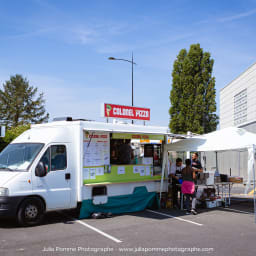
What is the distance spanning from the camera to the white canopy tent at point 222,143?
10.1 metres

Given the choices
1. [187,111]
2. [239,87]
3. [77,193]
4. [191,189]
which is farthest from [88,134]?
[239,87]

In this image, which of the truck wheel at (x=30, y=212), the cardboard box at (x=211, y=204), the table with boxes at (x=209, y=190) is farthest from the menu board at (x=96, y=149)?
the cardboard box at (x=211, y=204)

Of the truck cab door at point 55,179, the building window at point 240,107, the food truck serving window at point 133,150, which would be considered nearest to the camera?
the truck cab door at point 55,179

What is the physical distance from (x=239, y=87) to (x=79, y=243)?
116 ft

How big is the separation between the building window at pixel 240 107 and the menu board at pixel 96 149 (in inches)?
1156

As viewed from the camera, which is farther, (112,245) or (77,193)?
(77,193)

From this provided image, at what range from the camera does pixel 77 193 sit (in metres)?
9.30

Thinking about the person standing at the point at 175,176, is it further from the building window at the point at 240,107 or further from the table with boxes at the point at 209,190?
the building window at the point at 240,107

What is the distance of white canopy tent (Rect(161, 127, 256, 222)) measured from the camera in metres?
10.1

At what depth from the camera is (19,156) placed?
8.92 m

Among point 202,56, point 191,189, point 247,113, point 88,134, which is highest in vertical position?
point 202,56

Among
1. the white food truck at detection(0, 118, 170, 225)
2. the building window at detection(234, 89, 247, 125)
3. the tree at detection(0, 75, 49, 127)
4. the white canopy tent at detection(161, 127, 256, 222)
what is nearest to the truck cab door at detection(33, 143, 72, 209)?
the white food truck at detection(0, 118, 170, 225)

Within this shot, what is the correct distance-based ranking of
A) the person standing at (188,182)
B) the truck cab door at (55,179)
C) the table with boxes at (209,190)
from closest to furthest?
1. the truck cab door at (55,179)
2. the person standing at (188,182)
3. the table with boxes at (209,190)

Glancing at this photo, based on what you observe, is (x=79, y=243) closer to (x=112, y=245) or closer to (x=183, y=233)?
(x=112, y=245)
